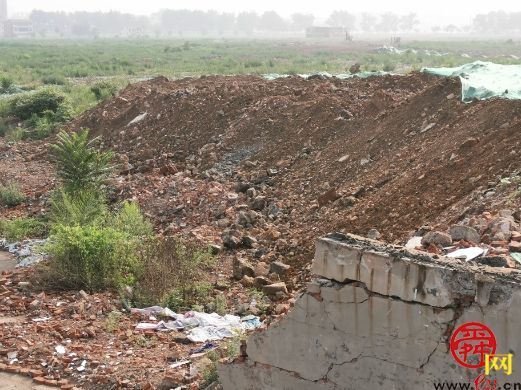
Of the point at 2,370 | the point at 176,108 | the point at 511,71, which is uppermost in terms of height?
the point at 511,71

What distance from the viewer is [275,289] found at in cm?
762

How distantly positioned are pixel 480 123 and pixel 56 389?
20.5ft

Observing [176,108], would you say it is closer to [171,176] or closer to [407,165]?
[171,176]

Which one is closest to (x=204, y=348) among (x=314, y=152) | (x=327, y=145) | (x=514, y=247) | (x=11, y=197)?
(x=514, y=247)

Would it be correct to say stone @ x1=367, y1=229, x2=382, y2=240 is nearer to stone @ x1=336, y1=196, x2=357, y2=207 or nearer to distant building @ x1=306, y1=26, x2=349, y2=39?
stone @ x1=336, y1=196, x2=357, y2=207

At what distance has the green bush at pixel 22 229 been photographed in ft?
35.6

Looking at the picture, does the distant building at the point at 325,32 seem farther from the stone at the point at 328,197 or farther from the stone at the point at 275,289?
the stone at the point at 275,289

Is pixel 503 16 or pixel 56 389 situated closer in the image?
pixel 56 389

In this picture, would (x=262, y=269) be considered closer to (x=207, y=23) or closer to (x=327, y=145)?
(x=327, y=145)

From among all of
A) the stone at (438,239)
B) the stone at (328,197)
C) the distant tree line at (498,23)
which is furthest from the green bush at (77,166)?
the distant tree line at (498,23)

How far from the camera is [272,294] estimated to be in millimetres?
7633

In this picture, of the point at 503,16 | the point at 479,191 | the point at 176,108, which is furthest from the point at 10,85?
the point at 503,16

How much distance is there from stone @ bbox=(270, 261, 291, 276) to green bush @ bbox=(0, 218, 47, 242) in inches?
166

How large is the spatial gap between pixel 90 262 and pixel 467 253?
14.4ft
